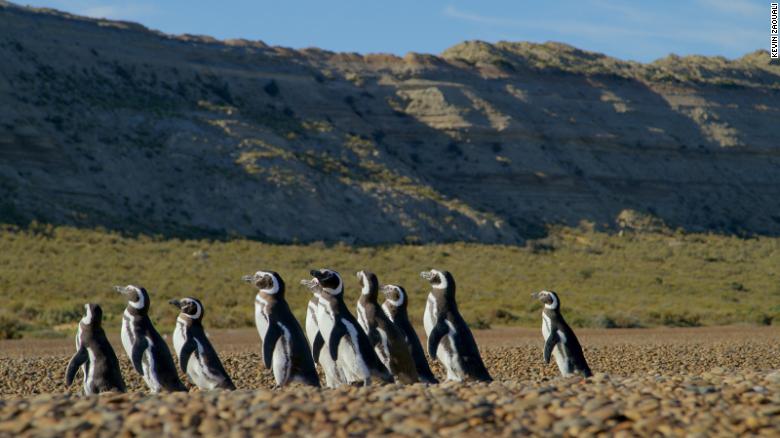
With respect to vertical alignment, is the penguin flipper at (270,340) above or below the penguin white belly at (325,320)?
below

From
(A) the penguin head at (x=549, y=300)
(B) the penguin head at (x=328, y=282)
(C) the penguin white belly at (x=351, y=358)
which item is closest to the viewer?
(C) the penguin white belly at (x=351, y=358)

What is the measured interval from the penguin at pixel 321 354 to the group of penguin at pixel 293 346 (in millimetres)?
10

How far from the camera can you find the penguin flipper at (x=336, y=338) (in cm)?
1221

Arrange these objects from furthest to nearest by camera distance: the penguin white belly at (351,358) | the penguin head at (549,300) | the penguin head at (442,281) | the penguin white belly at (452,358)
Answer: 1. the penguin head at (549,300)
2. the penguin head at (442,281)
3. the penguin white belly at (452,358)
4. the penguin white belly at (351,358)

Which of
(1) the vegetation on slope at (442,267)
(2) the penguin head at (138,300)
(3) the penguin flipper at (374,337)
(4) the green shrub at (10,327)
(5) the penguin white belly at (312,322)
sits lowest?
(1) the vegetation on slope at (442,267)

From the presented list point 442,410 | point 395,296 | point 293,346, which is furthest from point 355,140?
point 442,410

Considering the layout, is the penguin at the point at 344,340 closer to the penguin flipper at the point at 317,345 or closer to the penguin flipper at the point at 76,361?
the penguin flipper at the point at 317,345

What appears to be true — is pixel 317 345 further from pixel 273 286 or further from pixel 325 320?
pixel 273 286

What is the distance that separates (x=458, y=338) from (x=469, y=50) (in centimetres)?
6562

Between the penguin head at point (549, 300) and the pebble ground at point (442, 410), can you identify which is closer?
the pebble ground at point (442, 410)

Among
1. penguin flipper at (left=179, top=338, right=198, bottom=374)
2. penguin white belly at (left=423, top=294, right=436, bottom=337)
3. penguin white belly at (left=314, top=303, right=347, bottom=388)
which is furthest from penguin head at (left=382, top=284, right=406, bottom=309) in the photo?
penguin flipper at (left=179, top=338, right=198, bottom=374)

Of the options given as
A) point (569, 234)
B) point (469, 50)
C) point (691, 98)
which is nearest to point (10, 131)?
point (569, 234)

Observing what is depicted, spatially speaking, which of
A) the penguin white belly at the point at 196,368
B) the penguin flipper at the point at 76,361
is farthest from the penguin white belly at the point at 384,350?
the penguin flipper at the point at 76,361

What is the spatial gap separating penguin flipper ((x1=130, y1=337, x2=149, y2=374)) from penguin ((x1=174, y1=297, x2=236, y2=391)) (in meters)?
0.34
